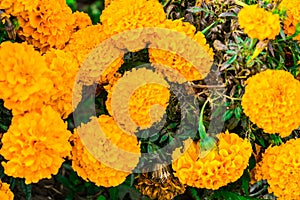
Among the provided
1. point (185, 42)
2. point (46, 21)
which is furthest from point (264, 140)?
point (46, 21)

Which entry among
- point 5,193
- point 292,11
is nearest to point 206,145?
point 292,11

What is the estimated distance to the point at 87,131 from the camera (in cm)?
196

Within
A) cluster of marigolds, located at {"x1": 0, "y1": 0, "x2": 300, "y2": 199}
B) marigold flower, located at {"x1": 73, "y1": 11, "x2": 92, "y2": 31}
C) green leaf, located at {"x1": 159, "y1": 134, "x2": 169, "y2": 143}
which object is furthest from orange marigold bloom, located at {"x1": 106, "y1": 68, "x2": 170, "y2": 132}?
marigold flower, located at {"x1": 73, "y1": 11, "x2": 92, "y2": 31}

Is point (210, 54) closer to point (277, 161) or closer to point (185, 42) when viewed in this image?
point (185, 42)

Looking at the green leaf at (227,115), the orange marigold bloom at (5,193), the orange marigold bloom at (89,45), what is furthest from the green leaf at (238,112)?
the orange marigold bloom at (5,193)

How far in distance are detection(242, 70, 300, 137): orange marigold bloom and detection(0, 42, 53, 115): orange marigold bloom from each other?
0.68 m

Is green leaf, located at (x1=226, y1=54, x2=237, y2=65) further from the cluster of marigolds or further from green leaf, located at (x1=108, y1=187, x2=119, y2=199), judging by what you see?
green leaf, located at (x1=108, y1=187, x2=119, y2=199)

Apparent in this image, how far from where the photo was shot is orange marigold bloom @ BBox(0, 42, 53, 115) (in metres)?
1.75

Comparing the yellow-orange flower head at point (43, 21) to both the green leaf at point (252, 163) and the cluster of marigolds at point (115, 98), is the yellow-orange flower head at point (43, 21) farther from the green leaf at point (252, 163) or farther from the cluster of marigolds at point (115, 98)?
the green leaf at point (252, 163)

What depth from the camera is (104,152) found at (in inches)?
75.5

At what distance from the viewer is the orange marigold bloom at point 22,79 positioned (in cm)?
175

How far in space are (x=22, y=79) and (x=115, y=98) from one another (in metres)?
0.35

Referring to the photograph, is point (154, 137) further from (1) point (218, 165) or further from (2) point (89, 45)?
(2) point (89, 45)

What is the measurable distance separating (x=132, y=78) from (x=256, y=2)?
2.02 feet
